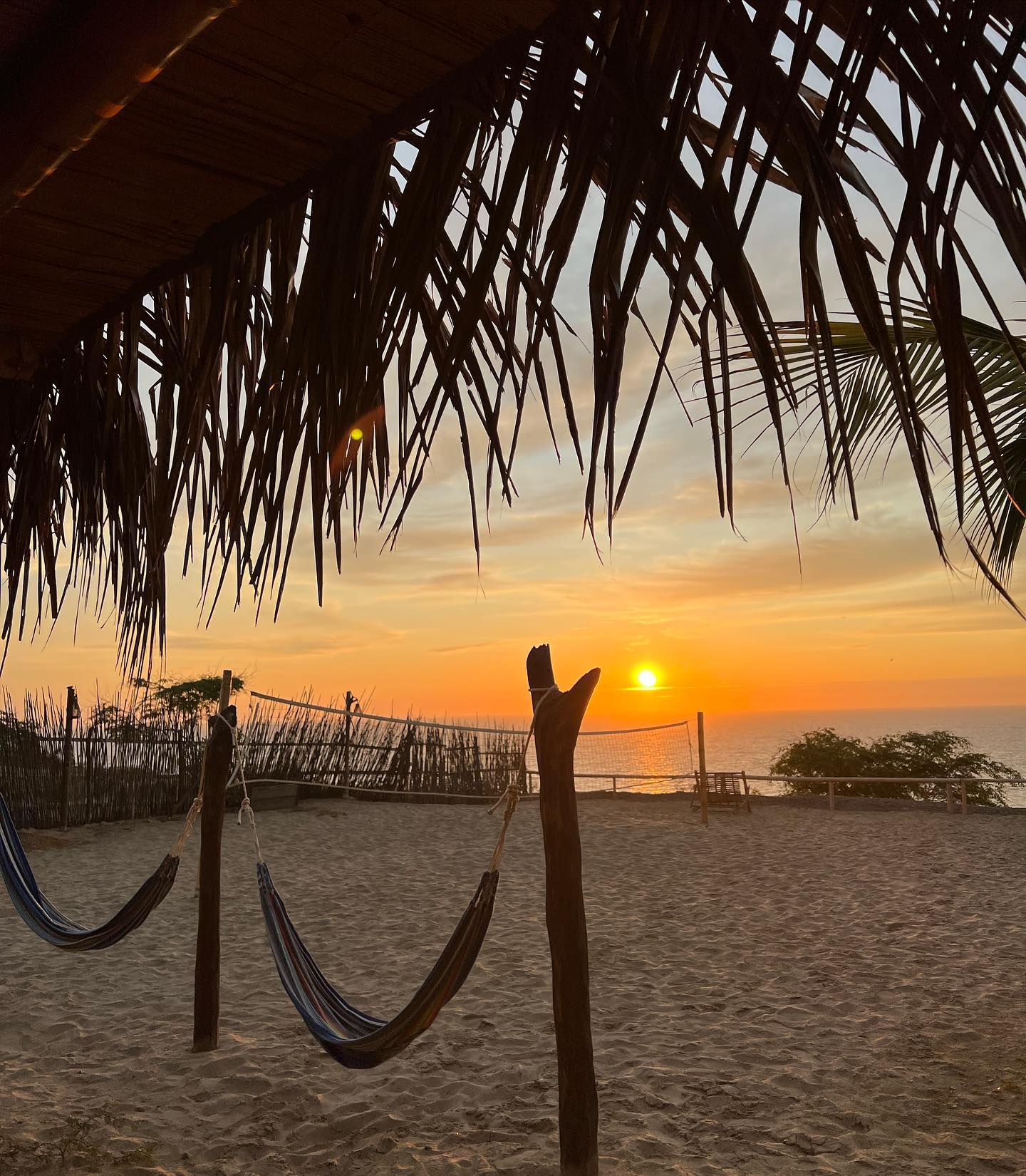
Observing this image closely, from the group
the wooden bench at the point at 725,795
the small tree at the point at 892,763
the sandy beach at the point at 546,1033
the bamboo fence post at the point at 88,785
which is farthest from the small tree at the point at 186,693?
the small tree at the point at 892,763

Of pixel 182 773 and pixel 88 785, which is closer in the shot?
pixel 88 785

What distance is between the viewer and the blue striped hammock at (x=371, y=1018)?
1.95m

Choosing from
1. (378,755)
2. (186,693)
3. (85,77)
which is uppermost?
(186,693)

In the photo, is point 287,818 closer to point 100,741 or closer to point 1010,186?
point 100,741

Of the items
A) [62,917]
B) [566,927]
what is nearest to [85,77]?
[566,927]

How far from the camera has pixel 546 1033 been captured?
9.93 feet

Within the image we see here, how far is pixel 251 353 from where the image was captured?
1688mm

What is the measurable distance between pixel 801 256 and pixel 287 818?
28.1 feet

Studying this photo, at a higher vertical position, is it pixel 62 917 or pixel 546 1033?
pixel 62 917

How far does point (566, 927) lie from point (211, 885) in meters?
1.51

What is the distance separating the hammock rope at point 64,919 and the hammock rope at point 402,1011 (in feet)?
1.66

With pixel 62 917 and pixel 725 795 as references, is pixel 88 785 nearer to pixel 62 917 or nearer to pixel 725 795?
pixel 62 917

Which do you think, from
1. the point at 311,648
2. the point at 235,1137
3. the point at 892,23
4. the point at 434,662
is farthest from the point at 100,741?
the point at 892,23

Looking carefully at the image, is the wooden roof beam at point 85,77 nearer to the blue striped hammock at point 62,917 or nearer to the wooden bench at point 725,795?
the blue striped hammock at point 62,917
